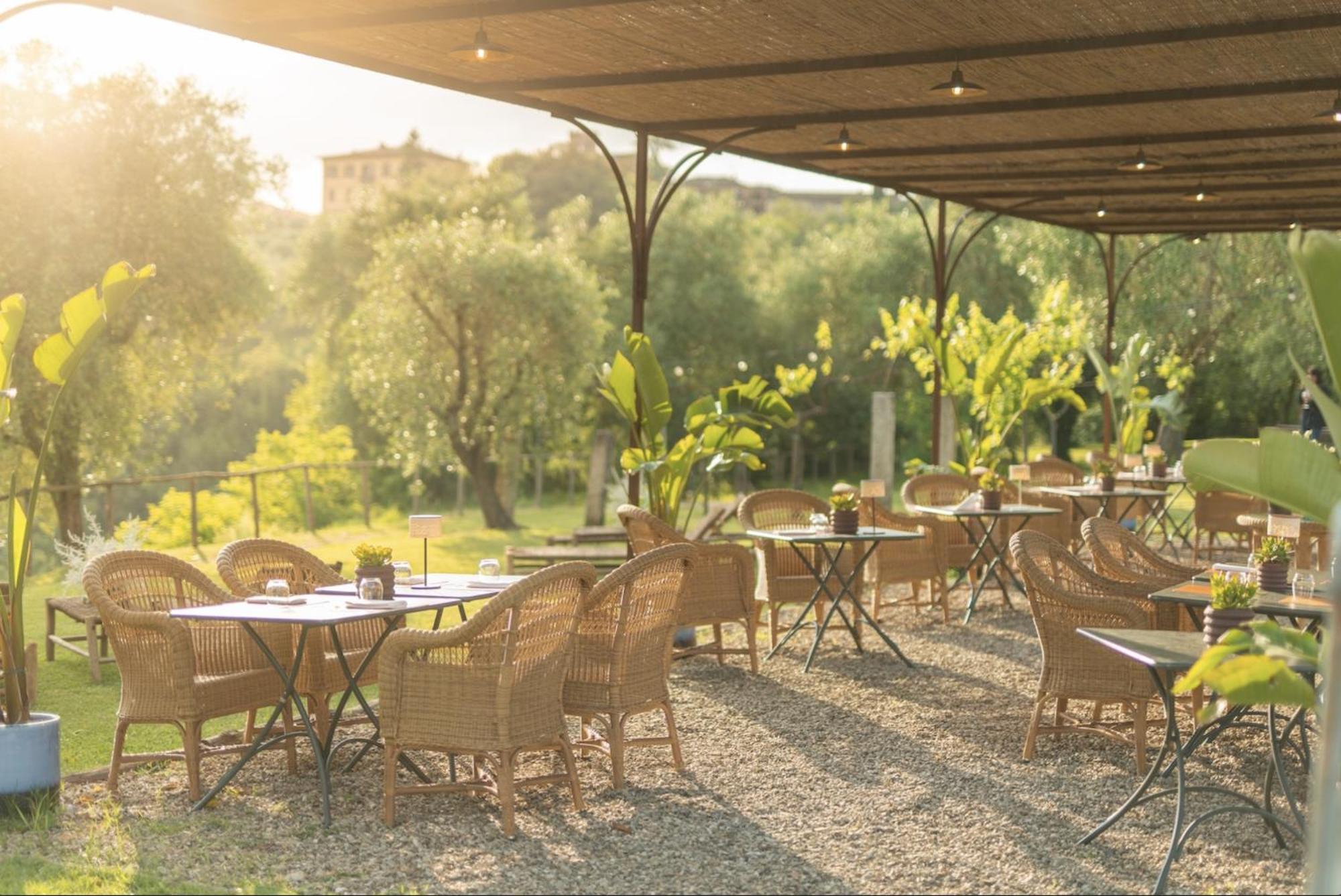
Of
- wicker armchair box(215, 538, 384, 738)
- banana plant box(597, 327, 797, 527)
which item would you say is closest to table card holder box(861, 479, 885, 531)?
banana plant box(597, 327, 797, 527)

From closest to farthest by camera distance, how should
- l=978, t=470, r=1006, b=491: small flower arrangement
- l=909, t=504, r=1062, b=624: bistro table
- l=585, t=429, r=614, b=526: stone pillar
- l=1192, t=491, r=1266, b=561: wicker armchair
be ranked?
1. l=909, t=504, r=1062, b=624: bistro table
2. l=978, t=470, r=1006, b=491: small flower arrangement
3. l=1192, t=491, r=1266, b=561: wicker armchair
4. l=585, t=429, r=614, b=526: stone pillar

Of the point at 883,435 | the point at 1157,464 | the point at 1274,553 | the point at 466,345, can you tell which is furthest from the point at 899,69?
the point at 466,345

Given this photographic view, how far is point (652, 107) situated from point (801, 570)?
276cm

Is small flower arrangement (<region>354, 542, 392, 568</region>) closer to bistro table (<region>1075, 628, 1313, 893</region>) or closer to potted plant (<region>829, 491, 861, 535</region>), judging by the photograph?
bistro table (<region>1075, 628, 1313, 893</region>)

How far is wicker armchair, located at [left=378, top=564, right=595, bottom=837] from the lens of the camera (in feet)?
16.4

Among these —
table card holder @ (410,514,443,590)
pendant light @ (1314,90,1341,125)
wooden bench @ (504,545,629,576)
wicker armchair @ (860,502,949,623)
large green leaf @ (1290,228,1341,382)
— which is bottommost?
wooden bench @ (504,545,629,576)

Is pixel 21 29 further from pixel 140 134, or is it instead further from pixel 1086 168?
pixel 1086 168

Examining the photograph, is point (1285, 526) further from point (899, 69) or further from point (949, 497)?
point (949, 497)

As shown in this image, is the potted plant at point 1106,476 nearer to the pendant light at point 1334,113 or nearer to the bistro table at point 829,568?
the bistro table at point 829,568

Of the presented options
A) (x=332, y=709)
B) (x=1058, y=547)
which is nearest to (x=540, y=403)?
(x=332, y=709)

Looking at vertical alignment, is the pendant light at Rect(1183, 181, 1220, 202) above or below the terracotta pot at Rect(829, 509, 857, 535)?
above

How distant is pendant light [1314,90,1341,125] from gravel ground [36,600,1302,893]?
3024mm

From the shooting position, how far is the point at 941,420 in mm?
14430

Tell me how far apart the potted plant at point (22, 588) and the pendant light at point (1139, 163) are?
6142 mm
